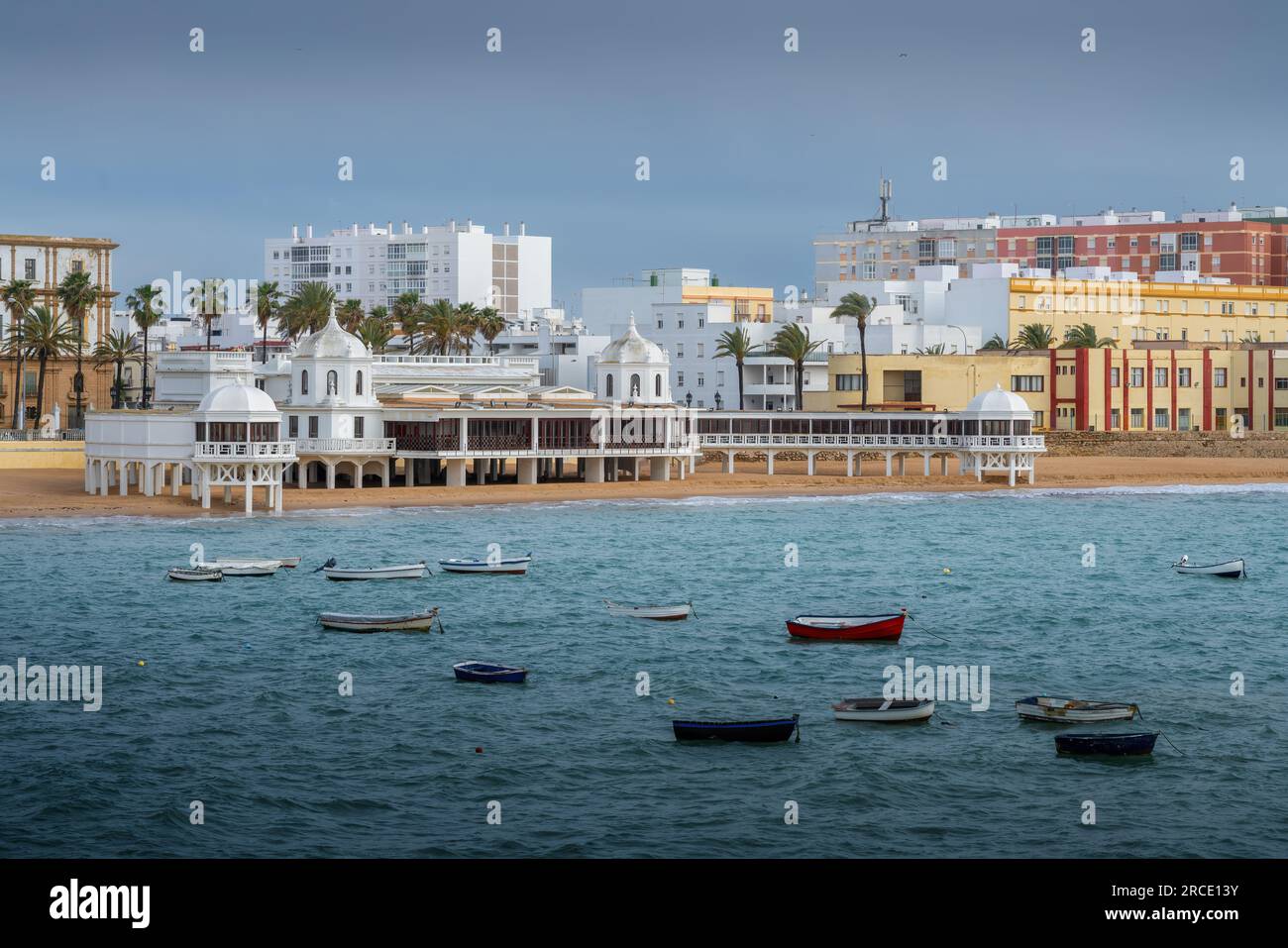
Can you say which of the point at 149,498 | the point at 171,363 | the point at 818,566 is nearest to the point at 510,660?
the point at 818,566

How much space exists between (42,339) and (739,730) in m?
79.9

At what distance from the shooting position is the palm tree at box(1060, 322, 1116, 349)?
12950 cm

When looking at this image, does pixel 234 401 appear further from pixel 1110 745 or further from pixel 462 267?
pixel 462 267

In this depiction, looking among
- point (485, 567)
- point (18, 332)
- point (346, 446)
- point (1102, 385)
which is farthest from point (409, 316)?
point (485, 567)

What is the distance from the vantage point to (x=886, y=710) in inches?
1446

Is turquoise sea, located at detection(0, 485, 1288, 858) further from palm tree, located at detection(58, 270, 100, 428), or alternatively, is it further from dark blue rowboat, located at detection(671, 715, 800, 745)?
palm tree, located at detection(58, 270, 100, 428)

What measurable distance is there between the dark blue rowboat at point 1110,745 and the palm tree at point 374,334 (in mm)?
94910

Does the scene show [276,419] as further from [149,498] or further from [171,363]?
[171,363]

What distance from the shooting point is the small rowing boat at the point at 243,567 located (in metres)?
60.1

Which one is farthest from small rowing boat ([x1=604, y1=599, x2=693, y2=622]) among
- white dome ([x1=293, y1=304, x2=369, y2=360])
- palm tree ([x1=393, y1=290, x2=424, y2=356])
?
palm tree ([x1=393, y1=290, x2=424, y2=356])

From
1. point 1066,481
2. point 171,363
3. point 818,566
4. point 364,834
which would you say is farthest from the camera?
point 1066,481

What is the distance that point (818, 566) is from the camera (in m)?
67.5

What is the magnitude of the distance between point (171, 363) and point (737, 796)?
7255 centimetres

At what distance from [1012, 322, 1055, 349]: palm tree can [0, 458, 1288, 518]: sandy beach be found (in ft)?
49.1
